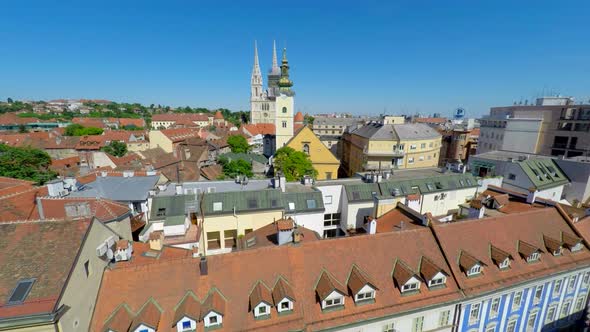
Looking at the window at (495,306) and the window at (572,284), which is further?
the window at (572,284)

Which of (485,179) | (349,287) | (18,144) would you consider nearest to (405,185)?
(485,179)

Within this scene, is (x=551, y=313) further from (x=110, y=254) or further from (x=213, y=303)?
(x=110, y=254)

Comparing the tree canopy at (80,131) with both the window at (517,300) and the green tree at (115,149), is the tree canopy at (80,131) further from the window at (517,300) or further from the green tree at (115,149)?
the window at (517,300)

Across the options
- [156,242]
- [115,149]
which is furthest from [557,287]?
[115,149]

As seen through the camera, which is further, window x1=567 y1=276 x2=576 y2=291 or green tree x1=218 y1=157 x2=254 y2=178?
green tree x1=218 y1=157 x2=254 y2=178

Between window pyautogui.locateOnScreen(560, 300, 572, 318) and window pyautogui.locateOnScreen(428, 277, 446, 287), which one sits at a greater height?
window pyautogui.locateOnScreen(428, 277, 446, 287)

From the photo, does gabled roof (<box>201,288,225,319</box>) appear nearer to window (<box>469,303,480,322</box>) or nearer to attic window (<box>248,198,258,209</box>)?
attic window (<box>248,198,258,209</box>)

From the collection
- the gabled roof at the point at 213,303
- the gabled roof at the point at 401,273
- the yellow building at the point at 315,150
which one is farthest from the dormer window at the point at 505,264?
the yellow building at the point at 315,150

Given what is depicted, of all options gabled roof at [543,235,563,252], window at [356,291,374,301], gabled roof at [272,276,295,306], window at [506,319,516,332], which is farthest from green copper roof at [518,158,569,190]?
gabled roof at [272,276,295,306]
